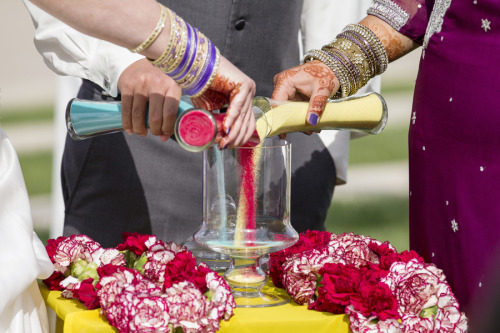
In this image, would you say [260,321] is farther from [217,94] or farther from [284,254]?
[217,94]

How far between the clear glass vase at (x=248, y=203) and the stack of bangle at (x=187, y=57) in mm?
119

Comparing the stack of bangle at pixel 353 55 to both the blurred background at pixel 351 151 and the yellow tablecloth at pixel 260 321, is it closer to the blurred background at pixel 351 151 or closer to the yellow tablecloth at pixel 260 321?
the yellow tablecloth at pixel 260 321

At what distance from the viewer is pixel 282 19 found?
198 cm

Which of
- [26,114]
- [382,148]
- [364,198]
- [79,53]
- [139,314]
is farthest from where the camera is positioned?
[26,114]

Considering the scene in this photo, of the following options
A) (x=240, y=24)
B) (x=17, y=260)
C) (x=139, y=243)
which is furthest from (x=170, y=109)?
(x=240, y=24)

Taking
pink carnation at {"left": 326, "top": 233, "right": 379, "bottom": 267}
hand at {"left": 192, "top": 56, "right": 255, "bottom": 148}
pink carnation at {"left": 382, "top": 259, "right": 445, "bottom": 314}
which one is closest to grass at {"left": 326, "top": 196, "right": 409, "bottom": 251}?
pink carnation at {"left": 326, "top": 233, "right": 379, "bottom": 267}

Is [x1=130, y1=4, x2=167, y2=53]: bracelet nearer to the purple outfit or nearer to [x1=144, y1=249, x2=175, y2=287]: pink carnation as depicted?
[x1=144, y1=249, x2=175, y2=287]: pink carnation

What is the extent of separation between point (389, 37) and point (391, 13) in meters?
0.05

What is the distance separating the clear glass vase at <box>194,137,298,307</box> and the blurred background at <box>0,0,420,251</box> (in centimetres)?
118

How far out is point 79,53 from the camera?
1755 mm

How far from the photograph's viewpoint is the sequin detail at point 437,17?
136 centimetres

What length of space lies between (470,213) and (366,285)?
23cm

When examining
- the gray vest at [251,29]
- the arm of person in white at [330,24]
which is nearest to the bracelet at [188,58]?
the gray vest at [251,29]

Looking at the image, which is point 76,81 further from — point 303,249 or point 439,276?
point 439,276
